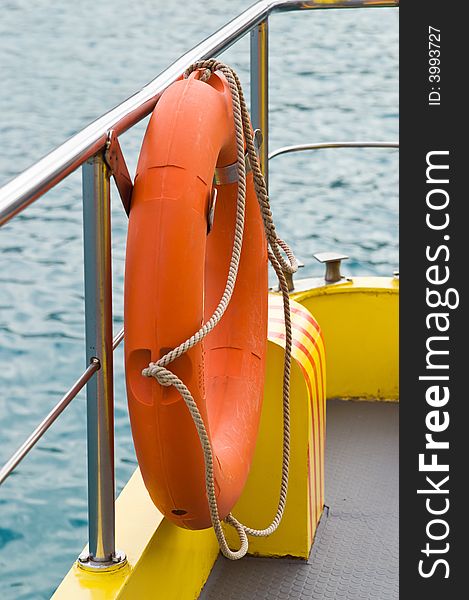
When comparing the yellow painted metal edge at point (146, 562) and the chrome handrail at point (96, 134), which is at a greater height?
the chrome handrail at point (96, 134)

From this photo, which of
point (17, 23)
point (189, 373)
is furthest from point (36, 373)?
point (17, 23)

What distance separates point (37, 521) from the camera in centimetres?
428

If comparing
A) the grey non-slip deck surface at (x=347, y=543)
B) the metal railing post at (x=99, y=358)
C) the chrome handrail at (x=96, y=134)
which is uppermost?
the chrome handrail at (x=96, y=134)

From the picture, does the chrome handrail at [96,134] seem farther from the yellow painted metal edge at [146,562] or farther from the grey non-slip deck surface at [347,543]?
the grey non-slip deck surface at [347,543]

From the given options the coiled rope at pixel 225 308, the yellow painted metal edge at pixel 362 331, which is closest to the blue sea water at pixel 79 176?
the yellow painted metal edge at pixel 362 331

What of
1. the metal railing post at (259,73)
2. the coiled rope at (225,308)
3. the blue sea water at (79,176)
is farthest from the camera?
the blue sea water at (79,176)

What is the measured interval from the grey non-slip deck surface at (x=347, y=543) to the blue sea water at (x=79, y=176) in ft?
5.86

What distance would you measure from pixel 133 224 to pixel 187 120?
0.49 feet

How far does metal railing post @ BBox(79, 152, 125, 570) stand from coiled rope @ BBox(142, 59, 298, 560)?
0.10m

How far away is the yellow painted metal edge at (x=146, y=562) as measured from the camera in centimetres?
140

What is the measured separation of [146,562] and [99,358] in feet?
1.02

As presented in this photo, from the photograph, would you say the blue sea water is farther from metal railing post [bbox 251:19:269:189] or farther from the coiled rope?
the coiled rope

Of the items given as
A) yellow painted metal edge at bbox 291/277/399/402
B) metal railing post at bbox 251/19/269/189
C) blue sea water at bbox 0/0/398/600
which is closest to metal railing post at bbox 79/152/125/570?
metal railing post at bbox 251/19/269/189

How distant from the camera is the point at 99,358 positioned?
1346mm
